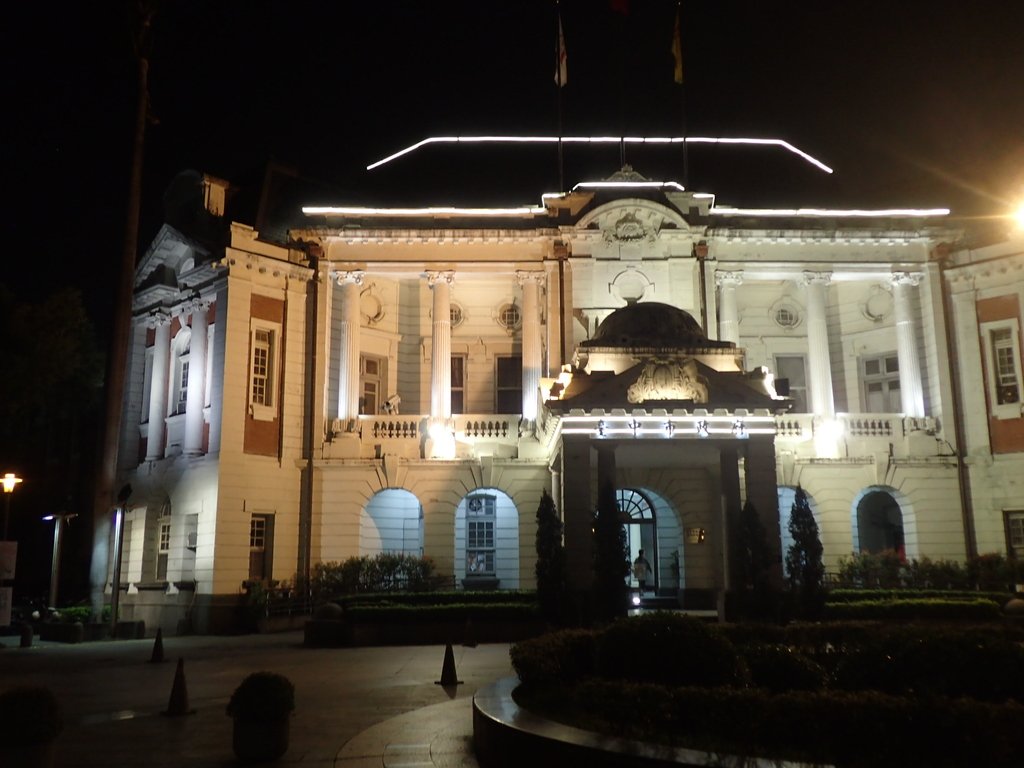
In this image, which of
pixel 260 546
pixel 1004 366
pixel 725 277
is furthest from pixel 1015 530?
pixel 260 546

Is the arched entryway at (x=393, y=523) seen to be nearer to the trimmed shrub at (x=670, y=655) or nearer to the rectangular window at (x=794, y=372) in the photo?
the rectangular window at (x=794, y=372)

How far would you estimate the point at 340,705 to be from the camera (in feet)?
41.9

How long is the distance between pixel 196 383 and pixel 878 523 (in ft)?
79.3

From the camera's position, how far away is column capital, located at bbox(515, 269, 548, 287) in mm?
31047

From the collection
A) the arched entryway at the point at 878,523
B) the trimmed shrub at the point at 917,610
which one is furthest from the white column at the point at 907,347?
the trimmed shrub at the point at 917,610

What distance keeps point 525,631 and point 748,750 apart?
49.8 ft

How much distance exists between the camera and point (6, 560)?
70.5 ft

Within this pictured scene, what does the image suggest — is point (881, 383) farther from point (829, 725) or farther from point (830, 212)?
point (829, 725)

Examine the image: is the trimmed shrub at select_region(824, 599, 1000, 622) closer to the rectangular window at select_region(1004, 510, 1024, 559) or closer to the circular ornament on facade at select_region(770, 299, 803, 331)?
the rectangular window at select_region(1004, 510, 1024, 559)

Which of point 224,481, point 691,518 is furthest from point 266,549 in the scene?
point 691,518

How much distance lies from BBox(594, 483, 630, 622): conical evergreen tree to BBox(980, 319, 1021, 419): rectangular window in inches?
614

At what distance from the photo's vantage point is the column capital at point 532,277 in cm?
3105

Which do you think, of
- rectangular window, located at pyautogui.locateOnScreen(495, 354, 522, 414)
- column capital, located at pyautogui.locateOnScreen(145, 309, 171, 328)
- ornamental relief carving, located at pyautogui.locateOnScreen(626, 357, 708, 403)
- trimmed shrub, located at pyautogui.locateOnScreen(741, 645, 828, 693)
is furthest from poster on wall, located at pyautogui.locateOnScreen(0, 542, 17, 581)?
trimmed shrub, located at pyautogui.locateOnScreen(741, 645, 828, 693)

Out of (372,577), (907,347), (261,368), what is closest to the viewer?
(372,577)
